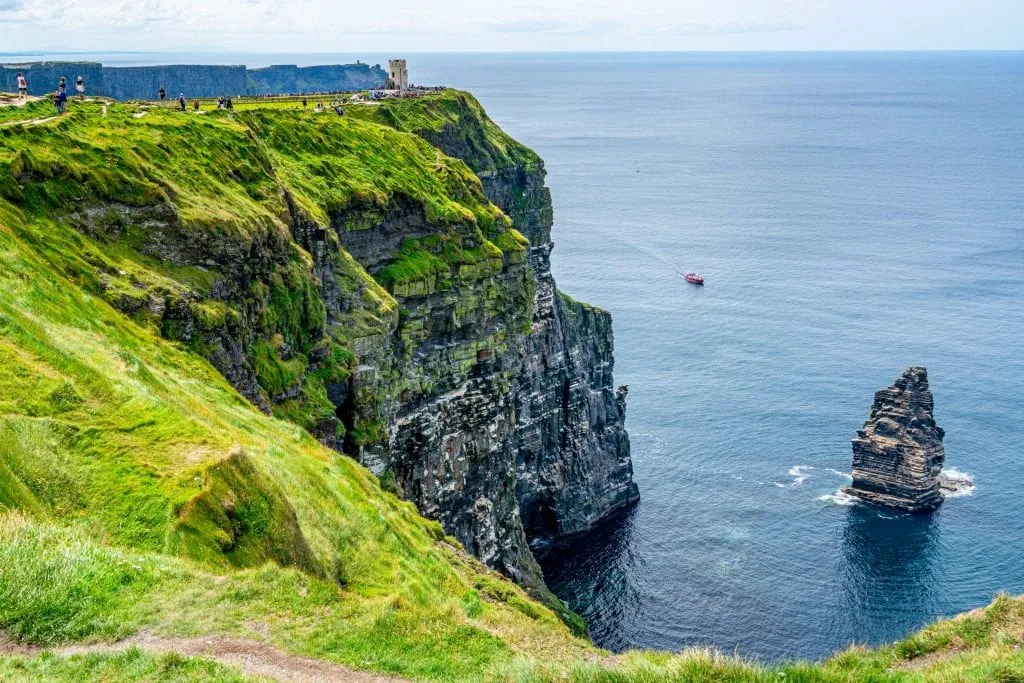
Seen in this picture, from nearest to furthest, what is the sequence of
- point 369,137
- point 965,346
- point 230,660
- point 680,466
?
1. point 230,660
2. point 369,137
3. point 680,466
4. point 965,346

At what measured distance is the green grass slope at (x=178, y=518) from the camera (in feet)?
80.3

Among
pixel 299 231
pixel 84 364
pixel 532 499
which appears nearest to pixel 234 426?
pixel 84 364

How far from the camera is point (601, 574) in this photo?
103m

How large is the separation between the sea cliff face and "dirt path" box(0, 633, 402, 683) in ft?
82.5

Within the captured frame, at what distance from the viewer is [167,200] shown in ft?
172

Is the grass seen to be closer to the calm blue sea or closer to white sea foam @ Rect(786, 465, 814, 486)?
the calm blue sea

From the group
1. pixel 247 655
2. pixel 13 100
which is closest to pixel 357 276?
pixel 13 100

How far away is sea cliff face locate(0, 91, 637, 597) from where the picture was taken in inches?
1996

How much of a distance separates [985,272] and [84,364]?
180546mm

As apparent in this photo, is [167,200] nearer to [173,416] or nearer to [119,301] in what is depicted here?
[119,301]

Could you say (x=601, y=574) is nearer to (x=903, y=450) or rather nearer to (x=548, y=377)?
(x=548, y=377)

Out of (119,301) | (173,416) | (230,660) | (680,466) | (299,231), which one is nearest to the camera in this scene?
(230,660)

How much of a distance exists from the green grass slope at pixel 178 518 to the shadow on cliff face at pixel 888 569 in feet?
162

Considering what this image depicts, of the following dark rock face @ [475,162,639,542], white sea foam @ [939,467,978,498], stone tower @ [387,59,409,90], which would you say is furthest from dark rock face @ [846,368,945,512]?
stone tower @ [387,59,409,90]
